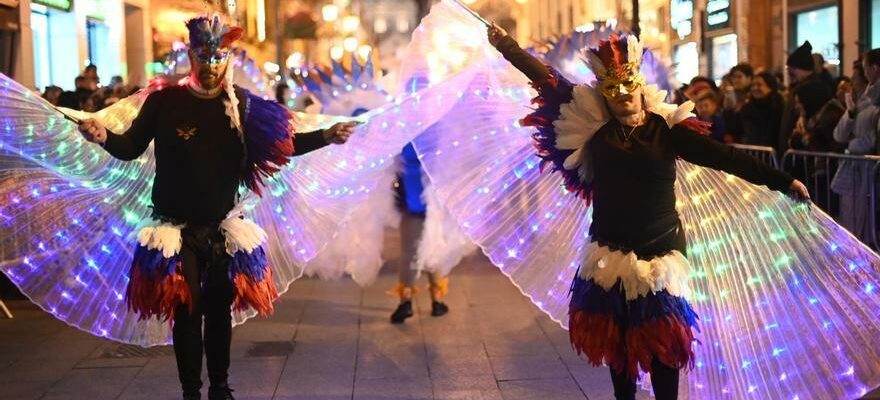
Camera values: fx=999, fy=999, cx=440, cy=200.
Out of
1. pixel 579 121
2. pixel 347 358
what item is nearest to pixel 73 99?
pixel 347 358

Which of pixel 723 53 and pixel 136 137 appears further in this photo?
pixel 723 53

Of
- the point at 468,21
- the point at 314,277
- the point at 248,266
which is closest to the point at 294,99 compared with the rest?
the point at 314,277

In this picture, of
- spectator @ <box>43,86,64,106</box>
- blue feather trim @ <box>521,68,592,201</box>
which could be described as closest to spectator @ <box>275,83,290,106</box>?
spectator @ <box>43,86,64,106</box>

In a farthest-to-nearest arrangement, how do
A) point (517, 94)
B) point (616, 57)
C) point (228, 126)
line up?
1. point (517, 94)
2. point (228, 126)
3. point (616, 57)

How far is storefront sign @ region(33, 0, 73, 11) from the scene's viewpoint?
1364cm

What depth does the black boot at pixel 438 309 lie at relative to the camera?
25.2 feet

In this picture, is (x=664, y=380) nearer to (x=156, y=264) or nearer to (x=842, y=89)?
(x=156, y=264)

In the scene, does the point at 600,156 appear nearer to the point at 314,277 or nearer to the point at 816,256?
the point at 816,256

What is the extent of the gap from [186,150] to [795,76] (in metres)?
6.29

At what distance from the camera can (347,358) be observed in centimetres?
638

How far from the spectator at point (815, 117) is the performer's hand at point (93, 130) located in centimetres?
601

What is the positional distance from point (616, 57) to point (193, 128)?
2.03 meters

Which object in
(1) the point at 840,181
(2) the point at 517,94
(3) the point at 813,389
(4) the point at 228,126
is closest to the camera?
(3) the point at 813,389

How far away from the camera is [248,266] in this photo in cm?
487
